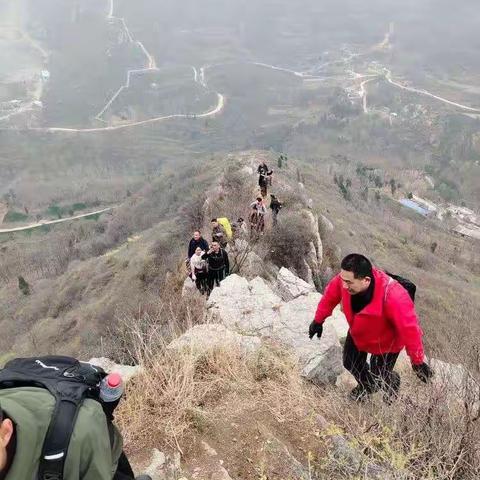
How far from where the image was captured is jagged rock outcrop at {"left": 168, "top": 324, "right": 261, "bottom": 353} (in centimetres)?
555

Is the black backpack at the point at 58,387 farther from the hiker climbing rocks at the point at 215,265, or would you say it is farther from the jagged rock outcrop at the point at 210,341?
the hiker climbing rocks at the point at 215,265

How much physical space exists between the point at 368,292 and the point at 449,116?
176 metres

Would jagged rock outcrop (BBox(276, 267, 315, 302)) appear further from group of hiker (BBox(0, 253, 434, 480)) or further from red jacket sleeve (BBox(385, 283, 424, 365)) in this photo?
group of hiker (BBox(0, 253, 434, 480))

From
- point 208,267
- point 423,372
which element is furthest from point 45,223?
point 423,372

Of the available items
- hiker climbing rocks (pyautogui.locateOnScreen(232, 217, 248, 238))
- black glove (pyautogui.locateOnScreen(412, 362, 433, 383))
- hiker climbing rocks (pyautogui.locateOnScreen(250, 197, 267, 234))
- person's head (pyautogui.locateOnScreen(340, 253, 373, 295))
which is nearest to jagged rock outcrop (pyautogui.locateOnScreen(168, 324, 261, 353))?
person's head (pyautogui.locateOnScreen(340, 253, 373, 295))

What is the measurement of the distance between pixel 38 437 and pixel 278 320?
630cm

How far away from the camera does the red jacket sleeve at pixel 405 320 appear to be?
4.66 meters

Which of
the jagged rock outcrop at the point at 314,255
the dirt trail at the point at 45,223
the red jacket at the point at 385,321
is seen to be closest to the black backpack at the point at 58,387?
the red jacket at the point at 385,321

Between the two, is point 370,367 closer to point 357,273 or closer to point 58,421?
point 357,273

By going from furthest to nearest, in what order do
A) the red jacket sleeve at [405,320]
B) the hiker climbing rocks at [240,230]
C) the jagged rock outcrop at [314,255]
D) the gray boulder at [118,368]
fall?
the jagged rock outcrop at [314,255], the hiker climbing rocks at [240,230], the gray boulder at [118,368], the red jacket sleeve at [405,320]

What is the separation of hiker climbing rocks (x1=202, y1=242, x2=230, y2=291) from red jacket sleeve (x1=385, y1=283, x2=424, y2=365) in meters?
6.43

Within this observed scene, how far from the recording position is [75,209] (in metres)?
102

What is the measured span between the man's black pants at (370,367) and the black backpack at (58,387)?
3.33 metres

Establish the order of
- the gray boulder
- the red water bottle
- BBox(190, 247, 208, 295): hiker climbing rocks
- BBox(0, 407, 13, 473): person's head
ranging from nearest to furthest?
BBox(0, 407, 13, 473): person's head → the red water bottle → the gray boulder → BBox(190, 247, 208, 295): hiker climbing rocks
